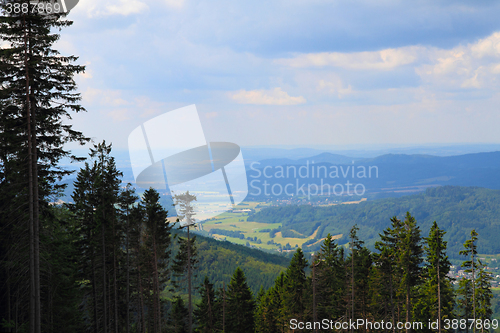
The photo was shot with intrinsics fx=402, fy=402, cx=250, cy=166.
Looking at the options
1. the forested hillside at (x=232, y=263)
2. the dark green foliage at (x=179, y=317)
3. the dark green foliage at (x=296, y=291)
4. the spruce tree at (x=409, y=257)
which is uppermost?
the spruce tree at (x=409, y=257)

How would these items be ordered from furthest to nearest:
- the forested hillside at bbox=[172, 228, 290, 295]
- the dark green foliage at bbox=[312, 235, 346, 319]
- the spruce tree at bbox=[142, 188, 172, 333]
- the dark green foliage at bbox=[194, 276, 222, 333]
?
the forested hillside at bbox=[172, 228, 290, 295]
the dark green foliage at bbox=[194, 276, 222, 333]
the dark green foliage at bbox=[312, 235, 346, 319]
the spruce tree at bbox=[142, 188, 172, 333]

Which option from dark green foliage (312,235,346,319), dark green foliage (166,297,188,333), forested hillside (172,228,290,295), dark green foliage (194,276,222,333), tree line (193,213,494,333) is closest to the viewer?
tree line (193,213,494,333)

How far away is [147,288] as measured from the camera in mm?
34125

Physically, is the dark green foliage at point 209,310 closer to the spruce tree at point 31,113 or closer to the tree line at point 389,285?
the tree line at point 389,285

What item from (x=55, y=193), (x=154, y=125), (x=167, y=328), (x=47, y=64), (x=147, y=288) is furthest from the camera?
(x=167, y=328)

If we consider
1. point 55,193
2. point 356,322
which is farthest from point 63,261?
point 356,322

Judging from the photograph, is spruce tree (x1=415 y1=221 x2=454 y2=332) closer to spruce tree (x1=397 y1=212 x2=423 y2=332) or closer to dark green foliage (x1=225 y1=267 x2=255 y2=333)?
spruce tree (x1=397 y1=212 x2=423 y2=332)

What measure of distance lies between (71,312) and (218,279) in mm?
124661

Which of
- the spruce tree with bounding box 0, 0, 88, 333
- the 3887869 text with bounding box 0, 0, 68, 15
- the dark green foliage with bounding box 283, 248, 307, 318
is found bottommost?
the dark green foliage with bounding box 283, 248, 307, 318

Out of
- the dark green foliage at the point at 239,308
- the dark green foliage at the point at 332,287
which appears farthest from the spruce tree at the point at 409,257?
the dark green foliage at the point at 239,308

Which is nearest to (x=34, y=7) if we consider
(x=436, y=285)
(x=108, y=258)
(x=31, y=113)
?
(x=31, y=113)

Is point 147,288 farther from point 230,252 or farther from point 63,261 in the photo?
point 230,252

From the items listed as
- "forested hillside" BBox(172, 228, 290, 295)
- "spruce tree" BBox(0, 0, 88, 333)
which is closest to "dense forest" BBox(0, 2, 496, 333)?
"spruce tree" BBox(0, 0, 88, 333)

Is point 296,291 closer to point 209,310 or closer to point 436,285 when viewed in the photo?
point 436,285
